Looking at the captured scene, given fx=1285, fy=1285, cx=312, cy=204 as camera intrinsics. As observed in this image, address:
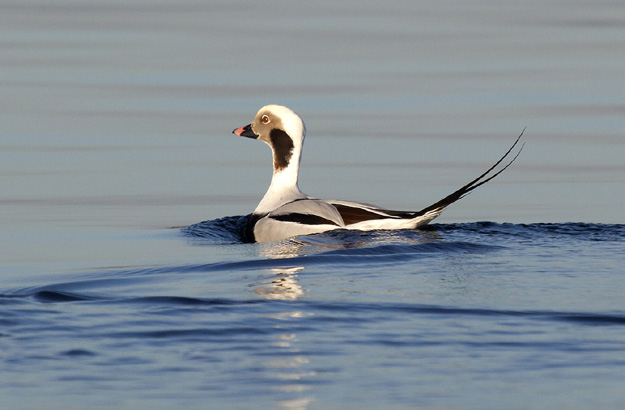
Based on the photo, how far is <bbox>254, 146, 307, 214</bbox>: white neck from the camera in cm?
1346

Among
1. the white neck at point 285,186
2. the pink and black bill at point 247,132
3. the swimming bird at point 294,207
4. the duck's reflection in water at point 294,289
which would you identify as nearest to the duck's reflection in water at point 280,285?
the duck's reflection in water at point 294,289

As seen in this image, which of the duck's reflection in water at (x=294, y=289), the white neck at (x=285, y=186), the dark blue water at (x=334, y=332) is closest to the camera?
the dark blue water at (x=334, y=332)

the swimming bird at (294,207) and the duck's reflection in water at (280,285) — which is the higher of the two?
the swimming bird at (294,207)

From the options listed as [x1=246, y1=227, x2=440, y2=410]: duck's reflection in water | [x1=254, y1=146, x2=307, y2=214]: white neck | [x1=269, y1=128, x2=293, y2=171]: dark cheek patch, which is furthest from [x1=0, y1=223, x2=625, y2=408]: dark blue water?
[x1=269, y1=128, x2=293, y2=171]: dark cheek patch

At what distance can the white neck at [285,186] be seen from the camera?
530 inches

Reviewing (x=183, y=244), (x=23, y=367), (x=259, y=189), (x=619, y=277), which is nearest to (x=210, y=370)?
(x=23, y=367)

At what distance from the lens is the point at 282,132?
13750 millimetres

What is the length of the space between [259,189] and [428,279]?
646 cm

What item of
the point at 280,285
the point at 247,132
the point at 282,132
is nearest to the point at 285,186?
the point at 282,132

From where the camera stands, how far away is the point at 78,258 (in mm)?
11516

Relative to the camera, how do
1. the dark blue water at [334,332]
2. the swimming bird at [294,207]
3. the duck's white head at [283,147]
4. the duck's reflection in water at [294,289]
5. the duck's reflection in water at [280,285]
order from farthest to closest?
the duck's white head at [283,147] < the swimming bird at [294,207] < the duck's reflection in water at [280,285] < the duck's reflection in water at [294,289] < the dark blue water at [334,332]

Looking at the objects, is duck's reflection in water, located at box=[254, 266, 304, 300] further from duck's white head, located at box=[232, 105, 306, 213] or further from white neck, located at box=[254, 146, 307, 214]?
duck's white head, located at box=[232, 105, 306, 213]

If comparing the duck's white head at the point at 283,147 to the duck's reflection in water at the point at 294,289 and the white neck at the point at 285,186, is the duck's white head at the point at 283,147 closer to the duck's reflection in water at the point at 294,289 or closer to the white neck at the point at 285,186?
the white neck at the point at 285,186

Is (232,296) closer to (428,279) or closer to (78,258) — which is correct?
(428,279)
